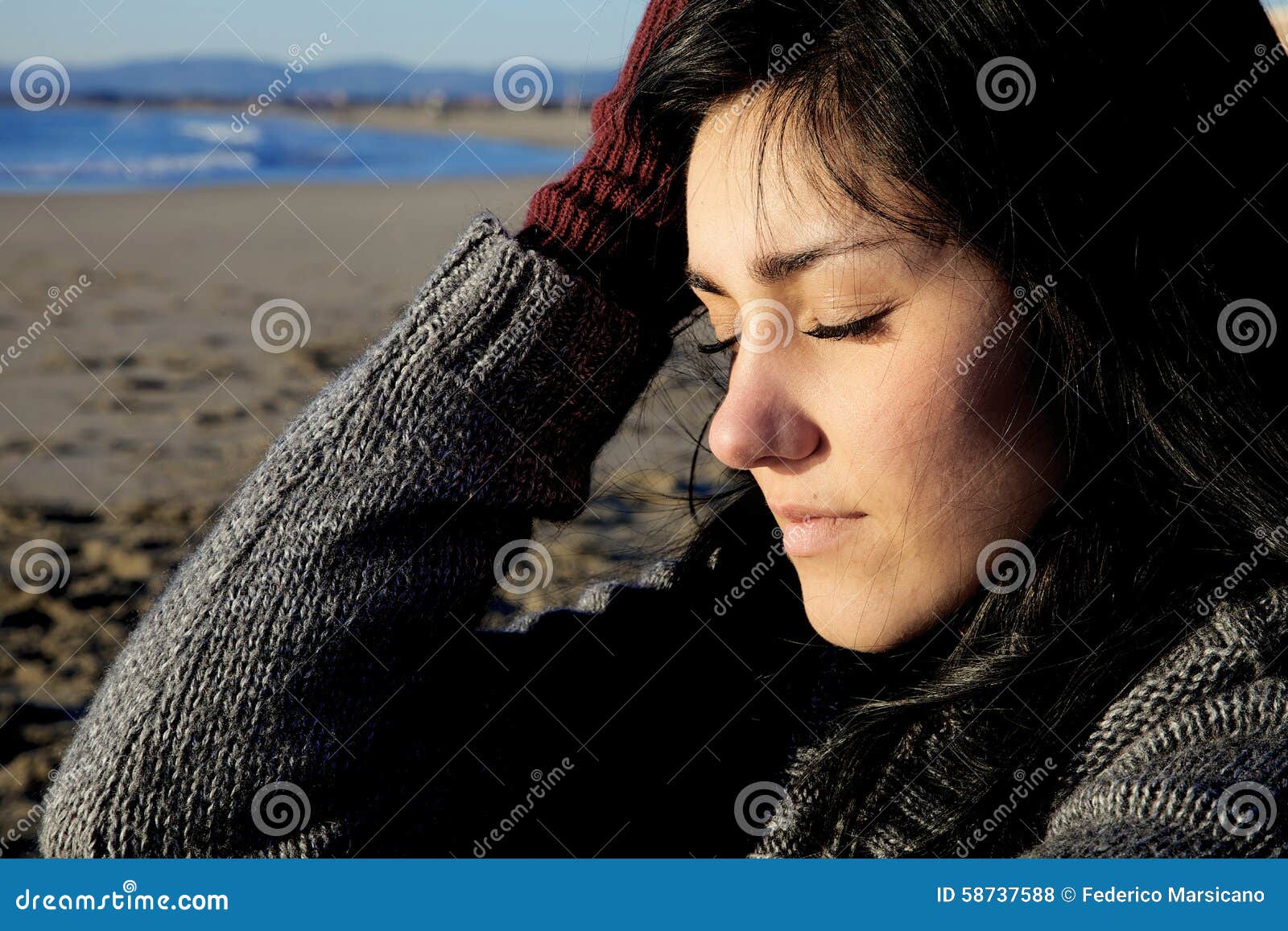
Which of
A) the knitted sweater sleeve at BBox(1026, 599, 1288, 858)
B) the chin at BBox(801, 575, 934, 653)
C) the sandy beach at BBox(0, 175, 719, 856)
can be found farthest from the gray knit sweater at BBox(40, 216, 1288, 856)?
the sandy beach at BBox(0, 175, 719, 856)

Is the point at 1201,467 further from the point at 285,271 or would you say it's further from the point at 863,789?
the point at 285,271

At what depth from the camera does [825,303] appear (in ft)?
5.03

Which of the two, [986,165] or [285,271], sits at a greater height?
[986,165]

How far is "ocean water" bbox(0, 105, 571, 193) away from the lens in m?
17.2

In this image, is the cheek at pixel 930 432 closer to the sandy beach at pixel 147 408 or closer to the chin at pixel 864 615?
the chin at pixel 864 615

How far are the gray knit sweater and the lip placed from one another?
380 millimetres

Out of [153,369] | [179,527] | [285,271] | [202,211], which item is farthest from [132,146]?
[179,527]

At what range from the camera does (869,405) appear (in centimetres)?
152

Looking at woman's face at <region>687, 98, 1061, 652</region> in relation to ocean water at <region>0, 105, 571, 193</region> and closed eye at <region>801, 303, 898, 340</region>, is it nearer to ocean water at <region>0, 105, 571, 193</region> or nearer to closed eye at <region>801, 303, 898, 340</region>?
closed eye at <region>801, 303, 898, 340</region>

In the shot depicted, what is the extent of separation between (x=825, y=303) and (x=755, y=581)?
2.46 feet

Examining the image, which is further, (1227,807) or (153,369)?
(153,369)

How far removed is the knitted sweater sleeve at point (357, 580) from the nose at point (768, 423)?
470mm

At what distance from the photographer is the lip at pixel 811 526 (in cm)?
160

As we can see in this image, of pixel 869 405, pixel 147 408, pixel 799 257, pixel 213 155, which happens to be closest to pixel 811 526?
pixel 869 405
